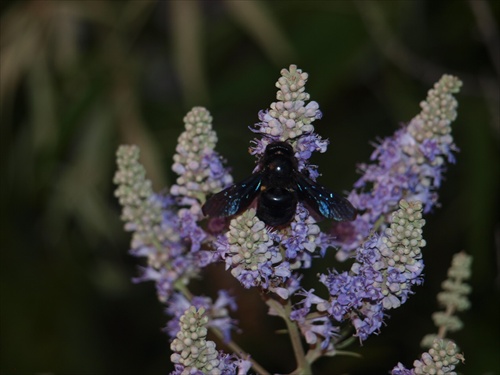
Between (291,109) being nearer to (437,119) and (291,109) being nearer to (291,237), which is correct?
(291,237)

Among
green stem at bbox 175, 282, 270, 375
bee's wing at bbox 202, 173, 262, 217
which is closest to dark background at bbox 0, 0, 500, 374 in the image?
green stem at bbox 175, 282, 270, 375

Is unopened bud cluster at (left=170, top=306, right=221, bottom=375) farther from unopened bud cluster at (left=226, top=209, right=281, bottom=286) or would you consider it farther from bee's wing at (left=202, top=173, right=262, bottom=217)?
bee's wing at (left=202, top=173, right=262, bottom=217)

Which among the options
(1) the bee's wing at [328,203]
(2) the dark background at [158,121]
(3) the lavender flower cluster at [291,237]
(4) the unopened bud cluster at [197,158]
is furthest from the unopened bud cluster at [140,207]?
(2) the dark background at [158,121]

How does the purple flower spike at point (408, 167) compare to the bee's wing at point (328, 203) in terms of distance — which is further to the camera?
the purple flower spike at point (408, 167)

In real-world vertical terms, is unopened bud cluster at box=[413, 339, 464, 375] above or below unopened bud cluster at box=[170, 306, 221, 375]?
below

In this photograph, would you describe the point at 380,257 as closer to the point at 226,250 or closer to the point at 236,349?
the point at 226,250

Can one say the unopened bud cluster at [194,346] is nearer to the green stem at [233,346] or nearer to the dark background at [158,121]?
the green stem at [233,346]

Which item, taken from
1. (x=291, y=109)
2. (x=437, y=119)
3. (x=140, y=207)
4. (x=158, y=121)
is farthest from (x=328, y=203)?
(x=158, y=121)
